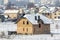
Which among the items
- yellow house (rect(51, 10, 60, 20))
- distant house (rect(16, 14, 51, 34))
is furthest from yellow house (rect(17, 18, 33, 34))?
yellow house (rect(51, 10, 60, 20))

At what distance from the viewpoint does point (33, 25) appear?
23.8 m

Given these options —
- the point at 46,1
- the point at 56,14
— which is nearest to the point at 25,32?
the point at 56,14

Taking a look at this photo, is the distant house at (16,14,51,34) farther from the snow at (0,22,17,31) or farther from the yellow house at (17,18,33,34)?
the snow at (0,22,17,31)

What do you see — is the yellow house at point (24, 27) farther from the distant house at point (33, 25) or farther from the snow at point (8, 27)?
the snow at point (8, 27)

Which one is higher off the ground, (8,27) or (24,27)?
(24,27)

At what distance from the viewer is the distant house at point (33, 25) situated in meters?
23.8

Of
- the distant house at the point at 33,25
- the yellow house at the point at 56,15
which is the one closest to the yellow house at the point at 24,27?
the distant house at the point at 33,25

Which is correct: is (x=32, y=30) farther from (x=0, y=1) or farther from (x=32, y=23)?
(x=0, y=1)

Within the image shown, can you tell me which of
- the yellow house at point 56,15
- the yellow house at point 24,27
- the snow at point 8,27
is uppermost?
the yellow house at point 24,27

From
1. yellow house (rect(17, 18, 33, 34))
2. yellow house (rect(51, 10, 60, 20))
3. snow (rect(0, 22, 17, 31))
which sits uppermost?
yellow house (rect(17, 18, 33, 34))

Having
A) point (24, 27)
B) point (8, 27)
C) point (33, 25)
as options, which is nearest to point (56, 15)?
→ point (8, 27)

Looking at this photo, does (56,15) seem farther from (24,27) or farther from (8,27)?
(24,27)

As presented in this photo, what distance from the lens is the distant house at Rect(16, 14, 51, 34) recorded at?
78.2 feet

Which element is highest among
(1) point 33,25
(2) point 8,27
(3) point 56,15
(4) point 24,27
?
(1) point 33,25
